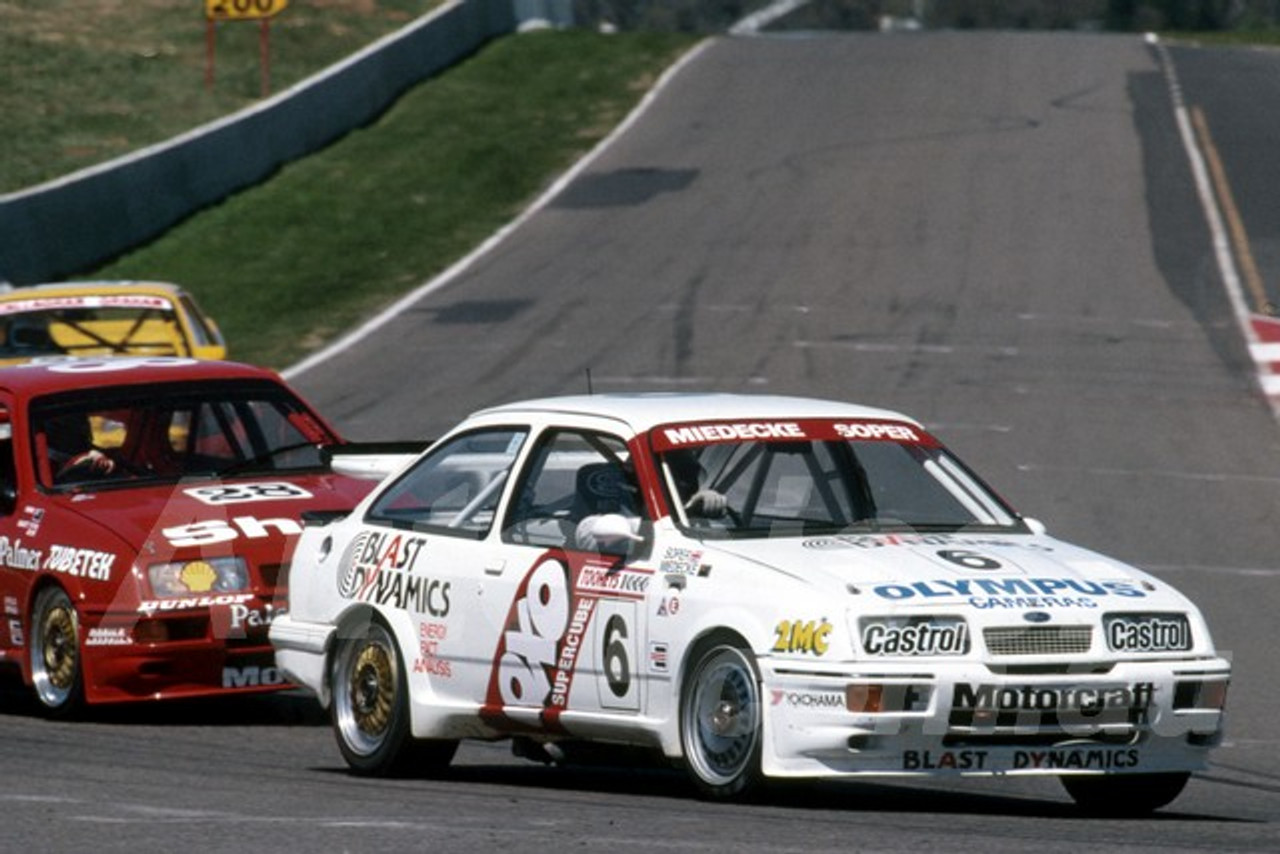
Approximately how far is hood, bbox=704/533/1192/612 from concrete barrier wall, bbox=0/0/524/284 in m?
21.2

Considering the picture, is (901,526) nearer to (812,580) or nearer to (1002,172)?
(812,580)

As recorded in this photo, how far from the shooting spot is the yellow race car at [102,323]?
17.8m

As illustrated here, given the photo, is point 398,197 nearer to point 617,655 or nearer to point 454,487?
point 454,487

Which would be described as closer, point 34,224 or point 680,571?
point 680,571

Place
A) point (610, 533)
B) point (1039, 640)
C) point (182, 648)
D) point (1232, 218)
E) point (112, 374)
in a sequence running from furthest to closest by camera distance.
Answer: point (1232, 218), point (112, 374), point (182, 648), point (610, 533), point (1039, 640)

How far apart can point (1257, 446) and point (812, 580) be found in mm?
12782

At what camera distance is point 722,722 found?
8.06 meters

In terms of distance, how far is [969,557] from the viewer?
8258 millimetres

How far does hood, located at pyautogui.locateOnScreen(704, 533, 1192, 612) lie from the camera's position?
7.87 metres

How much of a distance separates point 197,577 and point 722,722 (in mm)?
3434

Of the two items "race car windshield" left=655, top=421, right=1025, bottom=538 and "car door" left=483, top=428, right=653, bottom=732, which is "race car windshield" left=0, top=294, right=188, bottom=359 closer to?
"car door" left=483, top=428, right=653, bottom=732

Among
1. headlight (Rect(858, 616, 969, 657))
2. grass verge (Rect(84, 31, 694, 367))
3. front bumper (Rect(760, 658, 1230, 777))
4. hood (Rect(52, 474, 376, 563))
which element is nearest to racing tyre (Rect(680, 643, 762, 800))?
front bumper (Rect(760, 658, 1230, 777))

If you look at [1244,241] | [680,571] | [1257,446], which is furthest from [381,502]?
[1244,241]

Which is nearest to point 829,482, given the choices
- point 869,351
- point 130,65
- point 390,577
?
point 390,577
